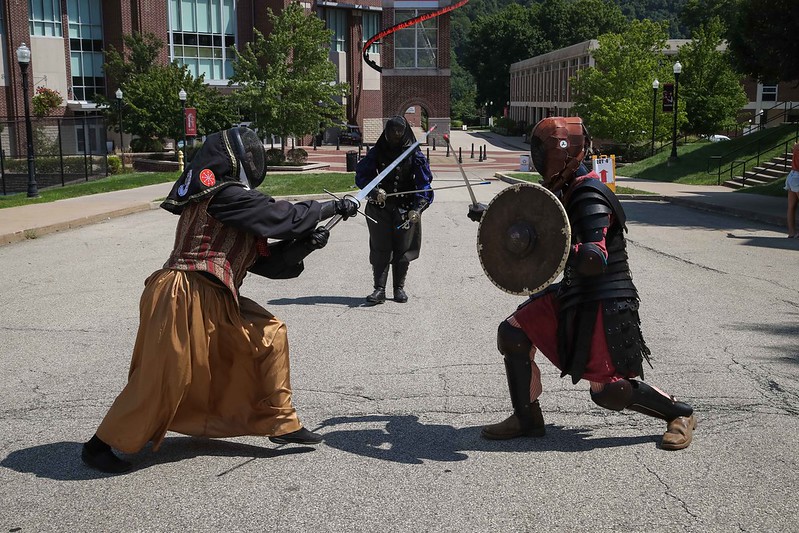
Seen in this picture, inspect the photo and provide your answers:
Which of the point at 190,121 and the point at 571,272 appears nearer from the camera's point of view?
the point at 571,272

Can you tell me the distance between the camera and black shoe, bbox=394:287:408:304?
1004cm

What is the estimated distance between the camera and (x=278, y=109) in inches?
1453

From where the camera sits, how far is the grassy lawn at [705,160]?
3120 cm

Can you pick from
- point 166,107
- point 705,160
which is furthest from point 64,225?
point 166,107

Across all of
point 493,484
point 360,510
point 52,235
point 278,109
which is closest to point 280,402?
point 360,510

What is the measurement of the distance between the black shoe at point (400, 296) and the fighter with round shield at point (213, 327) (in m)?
4.81

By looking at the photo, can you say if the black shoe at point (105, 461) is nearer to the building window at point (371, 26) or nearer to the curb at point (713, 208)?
the curb at point (713, 208)

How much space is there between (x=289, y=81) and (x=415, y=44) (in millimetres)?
33301

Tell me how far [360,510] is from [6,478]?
195 centimetres

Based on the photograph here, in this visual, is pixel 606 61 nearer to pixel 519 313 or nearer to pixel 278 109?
pixel 278 109

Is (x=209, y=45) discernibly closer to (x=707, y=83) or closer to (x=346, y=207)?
(x=707, y=83)

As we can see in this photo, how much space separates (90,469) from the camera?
4.96 metres

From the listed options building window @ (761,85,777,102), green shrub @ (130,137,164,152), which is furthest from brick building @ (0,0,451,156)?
building window @ (761,85,777,102)

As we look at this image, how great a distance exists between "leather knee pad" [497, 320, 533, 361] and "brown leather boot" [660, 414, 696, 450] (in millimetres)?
925
